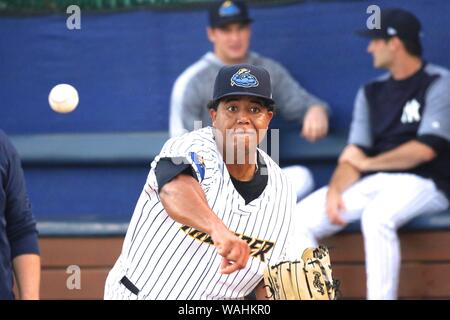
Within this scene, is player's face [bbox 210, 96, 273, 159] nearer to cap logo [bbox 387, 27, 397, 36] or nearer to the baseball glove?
the baseball glove

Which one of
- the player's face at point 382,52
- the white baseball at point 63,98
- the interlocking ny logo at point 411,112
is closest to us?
the white baseball at point 63,98

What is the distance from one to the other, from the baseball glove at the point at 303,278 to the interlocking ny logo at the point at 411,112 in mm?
1955

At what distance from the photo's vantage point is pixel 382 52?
5234 mm

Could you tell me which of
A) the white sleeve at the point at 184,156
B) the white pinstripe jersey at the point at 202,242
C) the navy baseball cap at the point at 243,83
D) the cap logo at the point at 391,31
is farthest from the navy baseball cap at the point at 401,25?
the white sleeve at the point at 184,156

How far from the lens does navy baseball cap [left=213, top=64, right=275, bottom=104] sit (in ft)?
10.3

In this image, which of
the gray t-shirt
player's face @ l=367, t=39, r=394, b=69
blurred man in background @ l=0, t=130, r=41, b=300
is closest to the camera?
blurred man in background @ l=0, t=130, r=41, b=300

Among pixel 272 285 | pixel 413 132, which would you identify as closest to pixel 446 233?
pixel 413 132

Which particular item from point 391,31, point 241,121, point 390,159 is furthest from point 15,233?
point 391,31

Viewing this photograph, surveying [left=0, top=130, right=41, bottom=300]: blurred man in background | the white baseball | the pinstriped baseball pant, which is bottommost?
the pinstriped baseball pant

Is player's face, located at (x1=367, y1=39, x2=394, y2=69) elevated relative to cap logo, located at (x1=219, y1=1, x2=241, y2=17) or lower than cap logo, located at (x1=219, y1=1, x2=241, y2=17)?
lower

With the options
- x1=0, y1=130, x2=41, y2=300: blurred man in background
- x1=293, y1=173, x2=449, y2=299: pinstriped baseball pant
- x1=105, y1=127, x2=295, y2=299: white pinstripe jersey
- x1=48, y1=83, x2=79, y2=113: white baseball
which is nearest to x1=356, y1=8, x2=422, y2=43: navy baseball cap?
x1=293, y1=173, x2=449, y2=299: pinstriped baseball pant

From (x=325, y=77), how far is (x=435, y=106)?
744 millimetres

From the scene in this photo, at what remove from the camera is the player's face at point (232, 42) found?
5363 millimetres

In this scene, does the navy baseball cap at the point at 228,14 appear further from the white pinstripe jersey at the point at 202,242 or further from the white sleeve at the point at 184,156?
the white sleeve at the point at 184,156
